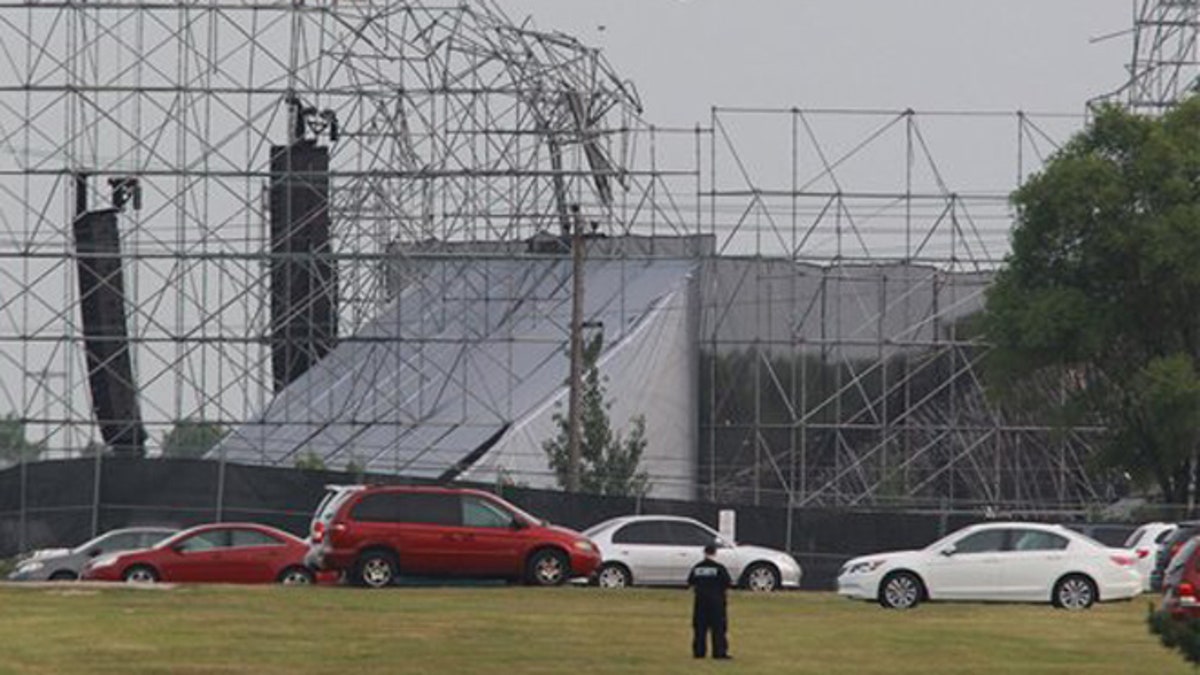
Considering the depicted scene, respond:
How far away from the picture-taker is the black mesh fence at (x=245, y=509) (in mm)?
58812

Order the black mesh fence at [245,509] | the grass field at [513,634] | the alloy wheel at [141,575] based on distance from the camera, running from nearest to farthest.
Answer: the grass field at [513,634], the alloy wheel at [141,575], the black mesh fence at [245,509]

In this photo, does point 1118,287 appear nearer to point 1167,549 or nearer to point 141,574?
point 1167,549

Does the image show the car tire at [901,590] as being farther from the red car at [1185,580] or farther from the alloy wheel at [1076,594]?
the red car at [1185,580]

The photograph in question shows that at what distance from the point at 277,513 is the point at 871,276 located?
21946mm

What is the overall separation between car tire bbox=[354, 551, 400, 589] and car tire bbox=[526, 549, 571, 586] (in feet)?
6.11

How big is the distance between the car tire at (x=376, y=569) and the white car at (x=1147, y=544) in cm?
1111

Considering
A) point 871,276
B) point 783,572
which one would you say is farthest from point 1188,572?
point 871,276

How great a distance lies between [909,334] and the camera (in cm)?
7769


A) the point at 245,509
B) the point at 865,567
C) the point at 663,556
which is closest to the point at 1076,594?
the point at 865,567

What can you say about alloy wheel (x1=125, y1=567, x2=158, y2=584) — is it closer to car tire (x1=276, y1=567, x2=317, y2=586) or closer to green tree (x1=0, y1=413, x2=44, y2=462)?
car tire (x1=276, y1=567, x2=317, y2=586)

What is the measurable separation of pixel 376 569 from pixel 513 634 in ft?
33.8

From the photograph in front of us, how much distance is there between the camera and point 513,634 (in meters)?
36.1

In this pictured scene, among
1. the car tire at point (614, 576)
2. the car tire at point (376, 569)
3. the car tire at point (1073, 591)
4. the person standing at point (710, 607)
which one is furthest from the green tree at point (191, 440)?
the person standing at point (710, 607)

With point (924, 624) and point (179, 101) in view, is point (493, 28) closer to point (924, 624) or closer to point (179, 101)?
point (179, 101)
